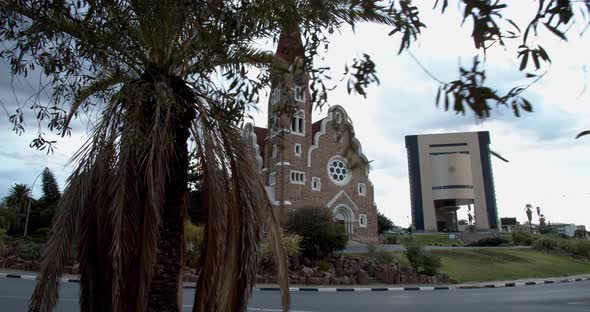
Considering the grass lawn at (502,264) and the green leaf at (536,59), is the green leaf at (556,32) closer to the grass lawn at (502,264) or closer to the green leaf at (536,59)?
the green leaf at (536,59)

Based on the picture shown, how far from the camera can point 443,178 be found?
72.2m

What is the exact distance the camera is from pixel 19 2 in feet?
14.3

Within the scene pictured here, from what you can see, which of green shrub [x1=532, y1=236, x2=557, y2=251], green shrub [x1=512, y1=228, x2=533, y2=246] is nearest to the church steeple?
green shrub [x1=532, y1=236, x2=557, y2=251]

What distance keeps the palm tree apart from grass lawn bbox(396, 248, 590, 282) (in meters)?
17.9

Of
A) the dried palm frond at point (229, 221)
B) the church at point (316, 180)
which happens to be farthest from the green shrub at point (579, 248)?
the dried palm frond at point (229, 221)

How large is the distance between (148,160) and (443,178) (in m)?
71.4

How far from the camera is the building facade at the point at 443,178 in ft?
240

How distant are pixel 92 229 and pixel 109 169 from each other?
Result: 836mm

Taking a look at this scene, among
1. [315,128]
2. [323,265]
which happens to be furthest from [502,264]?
[315,128]

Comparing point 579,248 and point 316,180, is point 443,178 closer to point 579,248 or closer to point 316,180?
point 579,248

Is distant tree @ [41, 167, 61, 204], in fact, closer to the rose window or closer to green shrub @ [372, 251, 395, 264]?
the rose window

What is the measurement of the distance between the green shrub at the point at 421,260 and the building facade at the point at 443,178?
53560 millimetres

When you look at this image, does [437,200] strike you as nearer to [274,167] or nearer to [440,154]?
[440,154]

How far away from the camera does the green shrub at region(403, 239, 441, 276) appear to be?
21016mm
